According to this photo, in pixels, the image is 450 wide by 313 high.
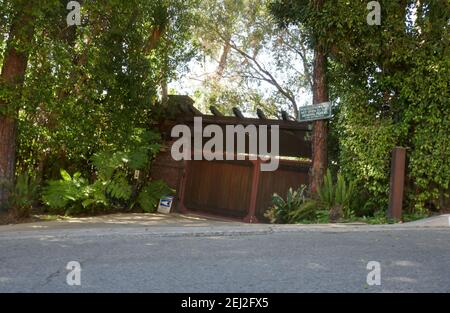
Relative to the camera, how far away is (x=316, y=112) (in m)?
13.0

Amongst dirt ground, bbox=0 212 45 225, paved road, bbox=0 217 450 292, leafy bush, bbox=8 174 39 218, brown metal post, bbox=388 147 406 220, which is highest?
brown metal post, bbox=388 147 406 220

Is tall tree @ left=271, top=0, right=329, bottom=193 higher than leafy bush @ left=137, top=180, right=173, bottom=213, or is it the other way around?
tall tree @ left=271, top=0, right=329, bottom=193

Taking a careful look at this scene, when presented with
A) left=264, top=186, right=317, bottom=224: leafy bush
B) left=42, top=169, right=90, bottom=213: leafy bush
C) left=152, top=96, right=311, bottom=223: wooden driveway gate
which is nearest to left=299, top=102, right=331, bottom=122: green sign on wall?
left=264, top=186, right=317, bottom=224: leafy bush

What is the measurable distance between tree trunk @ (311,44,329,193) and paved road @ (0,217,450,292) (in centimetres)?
299

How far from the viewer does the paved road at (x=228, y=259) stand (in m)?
5.72

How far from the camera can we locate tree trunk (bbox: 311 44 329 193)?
43.0 feet

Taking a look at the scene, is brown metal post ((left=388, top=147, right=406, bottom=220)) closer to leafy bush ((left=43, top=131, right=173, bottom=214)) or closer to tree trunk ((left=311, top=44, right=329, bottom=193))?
tree trunk ((left=311, top=44, right=329, bottom=193))

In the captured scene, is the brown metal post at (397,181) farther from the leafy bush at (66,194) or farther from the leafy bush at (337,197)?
the leafy bush at (66,194)

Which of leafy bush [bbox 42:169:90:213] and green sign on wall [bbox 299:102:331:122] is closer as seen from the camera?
green sign on wall [bbox 299:102:331:122]

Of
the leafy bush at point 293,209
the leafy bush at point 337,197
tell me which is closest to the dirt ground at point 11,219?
the leafy bush at point 293,209

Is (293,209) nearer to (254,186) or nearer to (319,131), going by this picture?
(319,131)

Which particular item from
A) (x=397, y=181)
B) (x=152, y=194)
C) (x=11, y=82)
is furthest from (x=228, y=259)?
(x=152, y=194)

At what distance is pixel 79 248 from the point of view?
8.34 m
